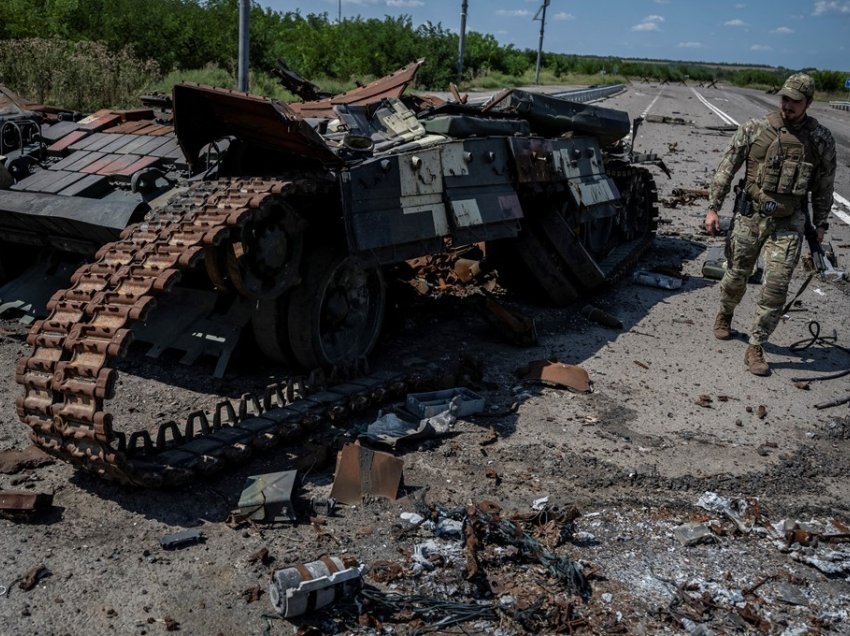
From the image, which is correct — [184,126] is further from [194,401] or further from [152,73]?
[152,73]

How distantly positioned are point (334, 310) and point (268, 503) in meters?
2.37

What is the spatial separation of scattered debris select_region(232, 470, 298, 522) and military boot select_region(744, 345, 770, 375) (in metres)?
4.32

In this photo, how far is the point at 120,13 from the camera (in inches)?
1046

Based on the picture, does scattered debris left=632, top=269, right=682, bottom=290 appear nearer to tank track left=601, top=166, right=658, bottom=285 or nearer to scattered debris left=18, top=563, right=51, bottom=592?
tank track left=601, top=166, right=658, bottom=285

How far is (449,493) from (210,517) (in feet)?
4.37

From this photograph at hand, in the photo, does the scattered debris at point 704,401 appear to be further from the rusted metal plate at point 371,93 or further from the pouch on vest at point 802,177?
the rusted metal plate at point 371,93

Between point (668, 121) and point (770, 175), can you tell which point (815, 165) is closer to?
point (770, 175)

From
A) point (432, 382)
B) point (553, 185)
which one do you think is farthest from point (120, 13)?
point (432, 382)

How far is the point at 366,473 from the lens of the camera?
5.09 m

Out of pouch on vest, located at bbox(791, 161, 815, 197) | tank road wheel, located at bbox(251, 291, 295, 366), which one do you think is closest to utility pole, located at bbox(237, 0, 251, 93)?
tank road wheel, located at bbox(251, 291, 295, 366)

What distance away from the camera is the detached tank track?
468 centimetres

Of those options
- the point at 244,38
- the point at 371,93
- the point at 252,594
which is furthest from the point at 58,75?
the point at 252,594

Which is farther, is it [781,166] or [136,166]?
[781,166]

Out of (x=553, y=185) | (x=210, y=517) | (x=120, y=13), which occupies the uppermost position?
(x=120, y=13)
